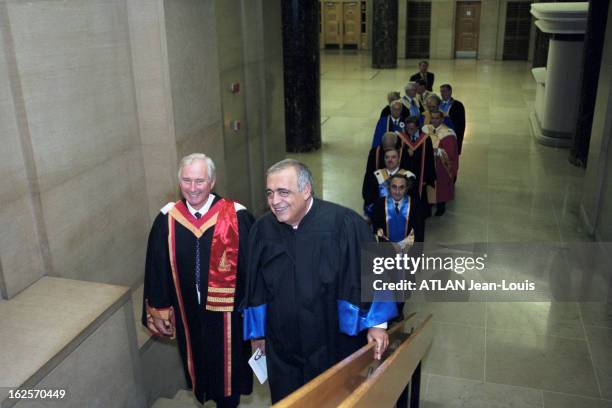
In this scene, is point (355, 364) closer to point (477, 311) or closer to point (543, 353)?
point (543, 353)

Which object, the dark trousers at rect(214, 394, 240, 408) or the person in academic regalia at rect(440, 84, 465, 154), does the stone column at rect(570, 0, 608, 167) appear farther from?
the dark trousers at rect(214, 394, 240, 408)

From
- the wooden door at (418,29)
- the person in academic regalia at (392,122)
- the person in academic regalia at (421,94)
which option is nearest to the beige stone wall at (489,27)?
the wooden door at (418,29)

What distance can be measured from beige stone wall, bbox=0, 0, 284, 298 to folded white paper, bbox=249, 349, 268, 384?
1.62 metres

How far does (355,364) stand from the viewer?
2.80 m

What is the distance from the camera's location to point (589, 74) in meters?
10.3

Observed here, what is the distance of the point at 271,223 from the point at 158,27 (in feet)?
7.68

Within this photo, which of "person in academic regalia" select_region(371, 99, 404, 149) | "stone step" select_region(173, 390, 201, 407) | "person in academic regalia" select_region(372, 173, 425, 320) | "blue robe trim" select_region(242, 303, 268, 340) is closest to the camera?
"blue robe trim" select_region(242, 303, 268, 340)

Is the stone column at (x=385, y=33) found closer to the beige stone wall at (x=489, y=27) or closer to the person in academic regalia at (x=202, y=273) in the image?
the beige stone wall at (x=489, y=27)

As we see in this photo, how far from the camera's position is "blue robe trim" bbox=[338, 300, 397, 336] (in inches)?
132

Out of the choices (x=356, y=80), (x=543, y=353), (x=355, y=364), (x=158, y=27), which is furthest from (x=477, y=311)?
(x=356, y=80)

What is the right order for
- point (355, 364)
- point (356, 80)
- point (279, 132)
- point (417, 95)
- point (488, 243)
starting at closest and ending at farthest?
point (355, 364) → point (488, 243) → point (279, 132) → point (417, 95) → point (356, 80)

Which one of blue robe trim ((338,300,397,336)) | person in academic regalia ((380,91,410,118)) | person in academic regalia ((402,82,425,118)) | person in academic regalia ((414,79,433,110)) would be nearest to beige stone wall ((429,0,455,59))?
person in academic regalia ((414,79,433,110))

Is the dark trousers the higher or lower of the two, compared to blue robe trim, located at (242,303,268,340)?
lower

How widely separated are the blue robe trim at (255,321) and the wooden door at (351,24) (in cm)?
2502
